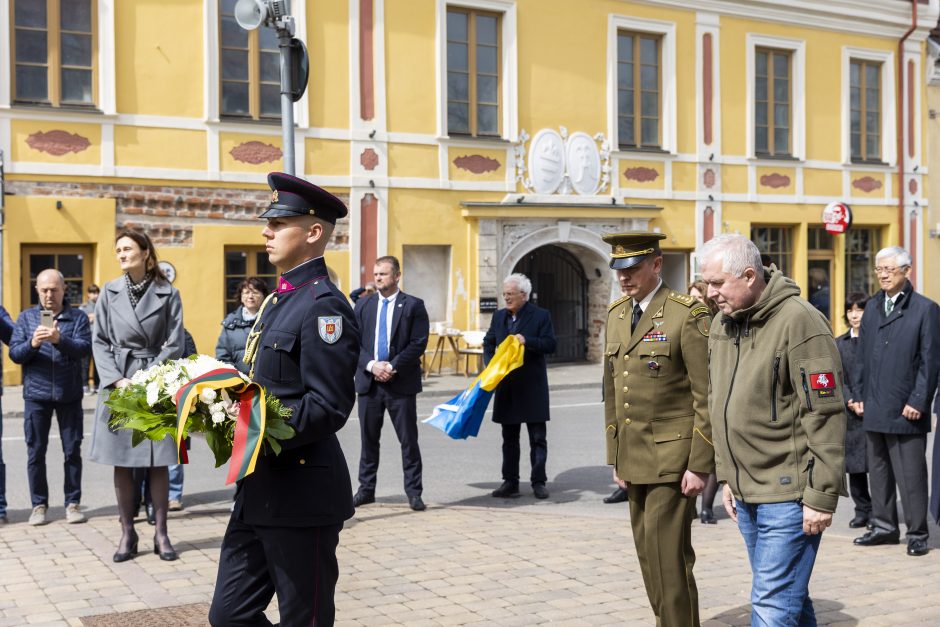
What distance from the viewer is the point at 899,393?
750 cm

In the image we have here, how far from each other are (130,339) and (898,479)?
16.5ft

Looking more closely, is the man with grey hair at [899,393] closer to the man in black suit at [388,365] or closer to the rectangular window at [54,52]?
the man in black suit at [388,365]

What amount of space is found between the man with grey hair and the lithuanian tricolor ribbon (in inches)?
195

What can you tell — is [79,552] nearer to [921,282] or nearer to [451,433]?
[451,433]

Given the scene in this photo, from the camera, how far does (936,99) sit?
27.4m

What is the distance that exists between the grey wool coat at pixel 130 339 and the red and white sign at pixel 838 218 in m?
18.8

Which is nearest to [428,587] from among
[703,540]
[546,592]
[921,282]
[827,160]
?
[546,592]

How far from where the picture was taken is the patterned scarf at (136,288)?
24.2 ft

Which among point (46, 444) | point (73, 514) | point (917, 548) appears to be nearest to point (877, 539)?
point (917, 548)

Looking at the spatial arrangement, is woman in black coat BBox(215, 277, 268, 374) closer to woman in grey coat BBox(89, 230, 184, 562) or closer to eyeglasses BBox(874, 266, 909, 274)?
woman in grey coat BBox(89, 230, 184, 562)

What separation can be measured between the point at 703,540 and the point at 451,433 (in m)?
2.40

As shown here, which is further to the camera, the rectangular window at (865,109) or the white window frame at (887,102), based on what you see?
the white window frame at (887,102)

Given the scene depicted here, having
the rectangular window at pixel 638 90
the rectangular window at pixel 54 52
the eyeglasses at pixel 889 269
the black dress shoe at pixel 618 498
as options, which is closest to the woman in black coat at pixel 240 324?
the black dress shoe at pixel 618 498

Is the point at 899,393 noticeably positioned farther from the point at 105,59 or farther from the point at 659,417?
the point at 105,59
